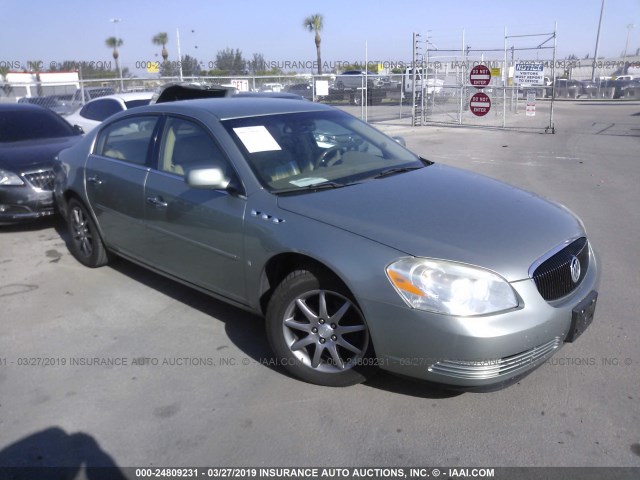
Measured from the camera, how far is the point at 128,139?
5012mm

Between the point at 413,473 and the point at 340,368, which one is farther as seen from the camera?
the point at 340,368

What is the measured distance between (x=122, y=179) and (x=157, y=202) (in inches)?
24.4

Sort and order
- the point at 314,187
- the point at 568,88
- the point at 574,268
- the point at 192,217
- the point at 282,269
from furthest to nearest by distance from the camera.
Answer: the point at 568,88
the point at 192,217
the point at 314,187
the point at 282,269
the point at 574,268

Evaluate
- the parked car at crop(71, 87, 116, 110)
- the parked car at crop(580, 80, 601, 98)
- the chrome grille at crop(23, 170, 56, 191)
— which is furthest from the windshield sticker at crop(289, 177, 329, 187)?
the parked car at crop(580, 80, 601, 98)

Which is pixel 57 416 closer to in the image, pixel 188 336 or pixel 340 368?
pixel 188 336

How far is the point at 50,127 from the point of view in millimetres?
8266

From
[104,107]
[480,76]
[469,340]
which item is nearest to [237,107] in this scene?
[469,340]

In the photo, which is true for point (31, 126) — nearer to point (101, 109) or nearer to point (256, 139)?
point (101, 109)

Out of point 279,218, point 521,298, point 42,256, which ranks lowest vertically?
point 42,256

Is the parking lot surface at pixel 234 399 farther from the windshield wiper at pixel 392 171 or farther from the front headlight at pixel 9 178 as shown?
the front headlight at pixel 9 178

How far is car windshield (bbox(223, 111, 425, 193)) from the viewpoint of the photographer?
3.91m

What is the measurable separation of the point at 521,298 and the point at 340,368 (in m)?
1.09

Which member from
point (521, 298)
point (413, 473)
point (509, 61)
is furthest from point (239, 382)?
point (509, 61)

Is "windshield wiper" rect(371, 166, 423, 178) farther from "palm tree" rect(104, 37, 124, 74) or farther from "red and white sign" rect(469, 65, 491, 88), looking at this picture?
"palm tree" rect(104, 37, 124, 74)
